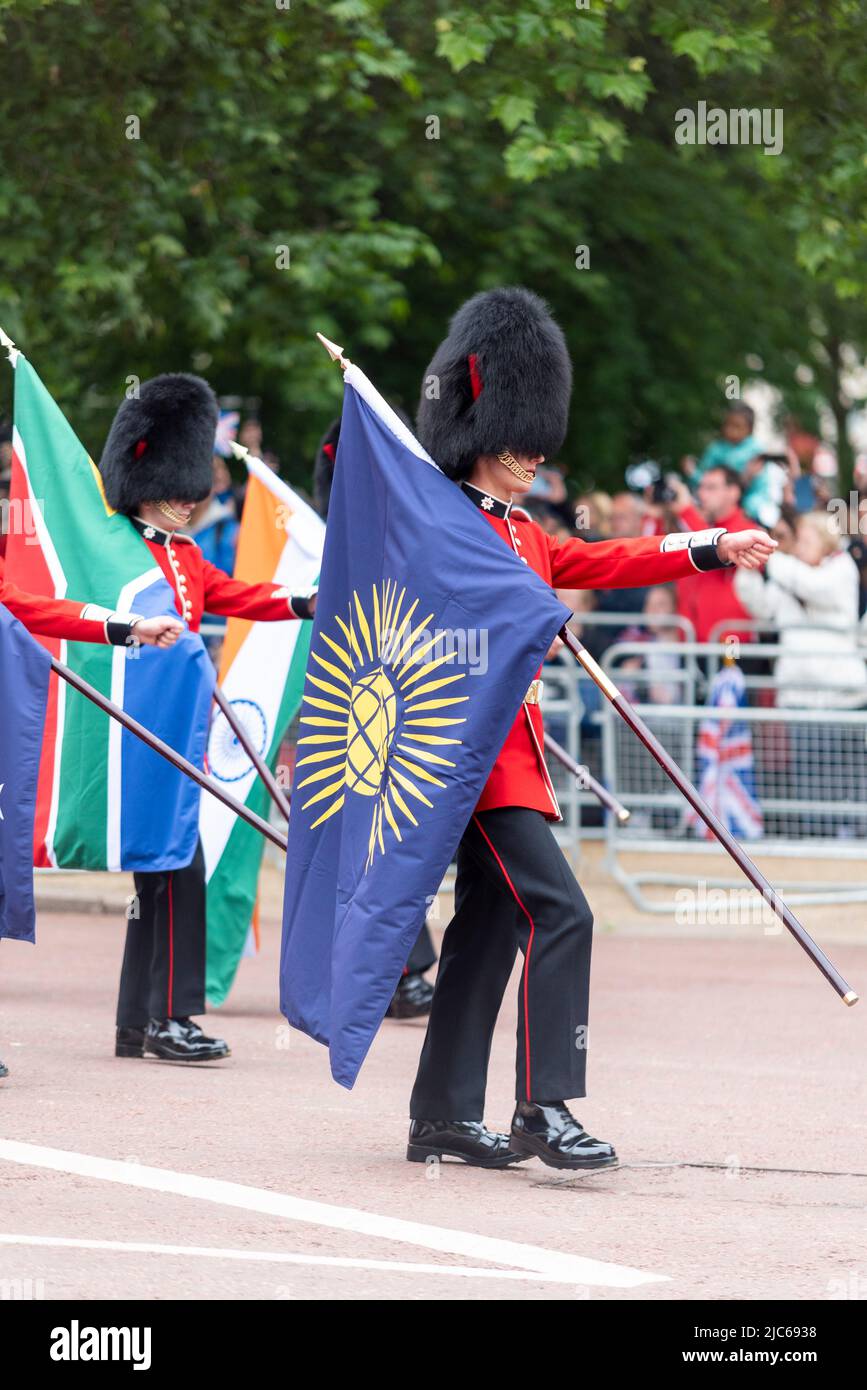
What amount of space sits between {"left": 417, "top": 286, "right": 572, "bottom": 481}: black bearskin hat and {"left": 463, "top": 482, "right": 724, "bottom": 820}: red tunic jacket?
154 millimetres

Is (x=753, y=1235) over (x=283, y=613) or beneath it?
beneath

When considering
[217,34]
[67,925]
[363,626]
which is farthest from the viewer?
[217,34]

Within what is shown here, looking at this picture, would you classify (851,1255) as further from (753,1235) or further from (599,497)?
(599,497)

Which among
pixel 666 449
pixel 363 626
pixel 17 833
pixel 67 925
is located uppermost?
pixel 666 449

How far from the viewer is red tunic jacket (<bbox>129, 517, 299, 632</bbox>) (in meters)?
8.27

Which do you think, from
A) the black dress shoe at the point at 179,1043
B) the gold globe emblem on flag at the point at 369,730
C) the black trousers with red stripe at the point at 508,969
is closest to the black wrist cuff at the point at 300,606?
the black dress shoe at the point at 179,1043

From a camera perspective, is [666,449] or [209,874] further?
[666,449]

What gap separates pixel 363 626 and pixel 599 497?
9.37 m

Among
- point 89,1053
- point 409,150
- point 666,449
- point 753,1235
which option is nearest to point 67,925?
point 89,1053

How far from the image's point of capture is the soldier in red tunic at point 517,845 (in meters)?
6.27

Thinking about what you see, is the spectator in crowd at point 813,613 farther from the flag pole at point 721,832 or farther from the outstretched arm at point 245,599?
the flag pole at point 721,832

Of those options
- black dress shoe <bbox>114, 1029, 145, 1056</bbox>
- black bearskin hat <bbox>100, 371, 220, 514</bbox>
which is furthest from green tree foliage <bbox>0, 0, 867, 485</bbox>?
black dress shoe <bbox>114, 1029, 145, 1056</bbox>

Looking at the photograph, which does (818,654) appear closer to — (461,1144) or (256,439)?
(256,439)

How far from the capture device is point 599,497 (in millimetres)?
15711
